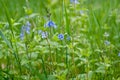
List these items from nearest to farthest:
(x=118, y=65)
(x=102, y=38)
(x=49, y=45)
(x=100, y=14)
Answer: (x=49, y=45) < (x=118, y=65) < (x=102, y=38) < (x=100, y=14)

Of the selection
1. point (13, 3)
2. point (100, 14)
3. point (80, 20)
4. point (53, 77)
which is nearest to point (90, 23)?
point (80, 20)

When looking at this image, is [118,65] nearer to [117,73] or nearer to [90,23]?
[117,73]

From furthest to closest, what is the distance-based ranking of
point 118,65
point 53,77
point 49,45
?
point 118,65 → point 49,45 → point 53,77

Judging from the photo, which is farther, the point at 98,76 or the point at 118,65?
the point at 118,65

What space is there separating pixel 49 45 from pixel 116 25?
0.94 meters

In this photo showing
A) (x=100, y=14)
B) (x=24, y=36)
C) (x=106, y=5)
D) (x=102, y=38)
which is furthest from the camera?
(x=106, y=5)

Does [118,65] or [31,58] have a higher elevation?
[31,58]

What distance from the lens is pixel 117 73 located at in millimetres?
2012

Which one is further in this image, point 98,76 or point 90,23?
point 90,23

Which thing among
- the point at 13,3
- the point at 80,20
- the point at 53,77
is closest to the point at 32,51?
the point at 53,77

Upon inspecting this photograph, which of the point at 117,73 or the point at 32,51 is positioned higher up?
the point at 32,51

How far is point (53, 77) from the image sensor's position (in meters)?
1.69

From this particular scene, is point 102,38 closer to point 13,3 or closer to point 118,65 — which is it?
point 118,65

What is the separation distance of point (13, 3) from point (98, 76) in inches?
79.1
